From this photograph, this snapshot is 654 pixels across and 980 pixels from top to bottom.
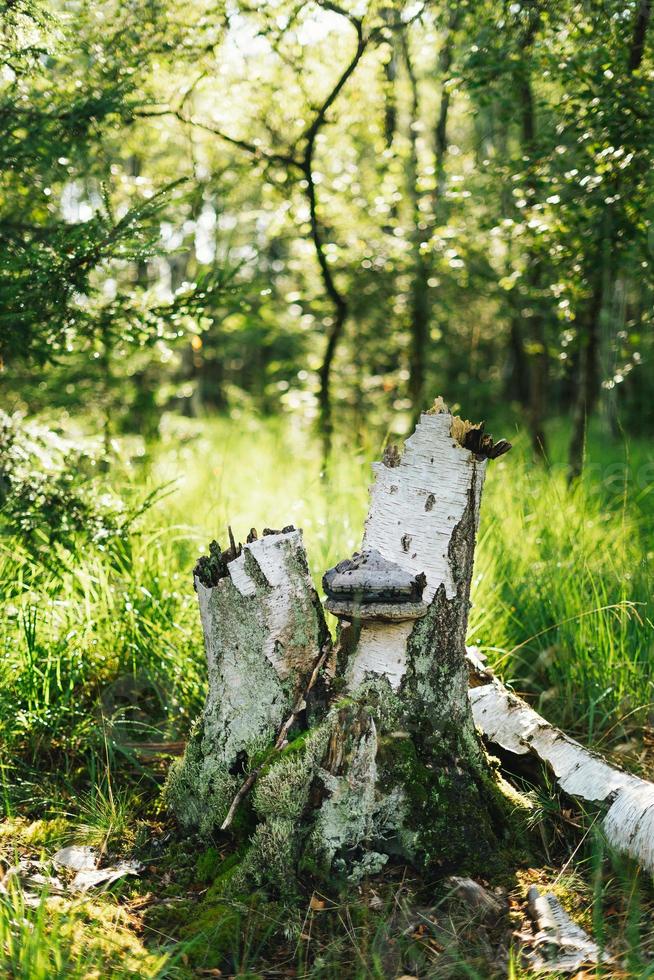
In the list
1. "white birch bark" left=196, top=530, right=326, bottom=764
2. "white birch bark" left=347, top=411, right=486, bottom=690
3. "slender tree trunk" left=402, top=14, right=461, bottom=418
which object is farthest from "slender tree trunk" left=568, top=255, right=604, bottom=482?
"white birch bark" left=196, top=530, right=326, bottom=764

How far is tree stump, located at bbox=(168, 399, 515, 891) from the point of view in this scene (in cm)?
221

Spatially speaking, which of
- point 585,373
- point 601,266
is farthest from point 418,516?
point 585,373

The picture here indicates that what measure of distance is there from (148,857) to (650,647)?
2.08 m

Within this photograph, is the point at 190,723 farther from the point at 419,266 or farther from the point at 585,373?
the point at 419,266

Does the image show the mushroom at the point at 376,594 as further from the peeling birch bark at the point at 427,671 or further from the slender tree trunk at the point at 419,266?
the slender tree trunk at the point at 419,266

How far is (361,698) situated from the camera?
7.52 feet

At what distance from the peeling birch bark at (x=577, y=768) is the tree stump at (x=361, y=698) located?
192 millimetres

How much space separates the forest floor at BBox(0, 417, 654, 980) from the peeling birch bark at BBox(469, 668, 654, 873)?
3.4 inches

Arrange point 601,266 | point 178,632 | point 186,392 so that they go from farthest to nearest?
point 186,392
point 601,266
point 178,632

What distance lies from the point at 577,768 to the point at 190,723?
1.53m

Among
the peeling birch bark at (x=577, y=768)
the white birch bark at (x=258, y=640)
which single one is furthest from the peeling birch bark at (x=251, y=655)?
the peeling birch bark at (x=577, y=768)

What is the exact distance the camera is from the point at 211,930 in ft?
6.77

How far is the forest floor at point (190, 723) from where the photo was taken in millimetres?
1998

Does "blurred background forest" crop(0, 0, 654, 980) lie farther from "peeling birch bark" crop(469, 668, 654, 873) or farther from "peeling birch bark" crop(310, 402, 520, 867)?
"peeling birch bark" crop(310, 402, 520, 867)
